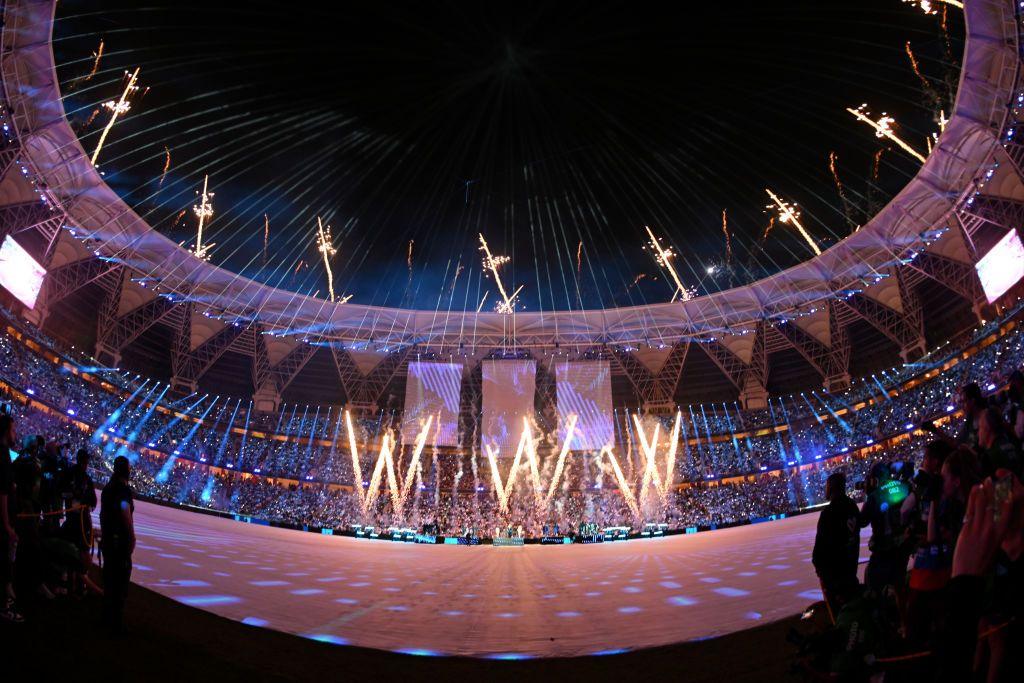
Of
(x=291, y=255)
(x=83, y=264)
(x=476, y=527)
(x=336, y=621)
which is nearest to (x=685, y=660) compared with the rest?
(x=336, y=621)

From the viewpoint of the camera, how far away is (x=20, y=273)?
28.9 meters

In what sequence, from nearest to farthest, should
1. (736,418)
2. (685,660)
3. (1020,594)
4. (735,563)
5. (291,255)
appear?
(1020,594)
(685,660)
(735,563)
(291,255)
(736,418)

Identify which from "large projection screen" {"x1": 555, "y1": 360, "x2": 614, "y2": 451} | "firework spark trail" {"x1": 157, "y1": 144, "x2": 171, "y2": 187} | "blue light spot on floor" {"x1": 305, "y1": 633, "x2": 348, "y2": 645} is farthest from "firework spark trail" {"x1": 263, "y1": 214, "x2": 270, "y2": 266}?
"blue light spot on floor" {"x1": 305, "y1": 633, "x2": 348, "y2": 645}

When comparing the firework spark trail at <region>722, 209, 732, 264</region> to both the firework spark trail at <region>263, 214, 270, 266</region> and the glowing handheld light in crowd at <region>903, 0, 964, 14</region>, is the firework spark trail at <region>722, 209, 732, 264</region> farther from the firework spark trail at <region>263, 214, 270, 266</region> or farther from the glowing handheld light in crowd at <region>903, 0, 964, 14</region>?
the firework spark trail at <region>263, 214, 270, 266</region>

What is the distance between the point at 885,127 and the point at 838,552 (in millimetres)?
27020

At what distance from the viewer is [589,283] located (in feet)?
123

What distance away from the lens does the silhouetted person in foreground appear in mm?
4871

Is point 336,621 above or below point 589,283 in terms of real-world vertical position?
below

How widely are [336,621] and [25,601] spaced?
2.98m

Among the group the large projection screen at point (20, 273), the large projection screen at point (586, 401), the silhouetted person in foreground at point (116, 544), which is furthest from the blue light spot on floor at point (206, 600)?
the large projection screen at point (586, 401)

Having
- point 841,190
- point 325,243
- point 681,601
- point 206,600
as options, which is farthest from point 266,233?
point 841,190

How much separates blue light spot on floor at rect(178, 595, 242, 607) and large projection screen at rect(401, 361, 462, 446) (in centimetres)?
3625

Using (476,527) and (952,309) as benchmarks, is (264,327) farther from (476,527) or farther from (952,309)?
(952,309)

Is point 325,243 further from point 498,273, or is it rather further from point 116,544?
point 116,544
